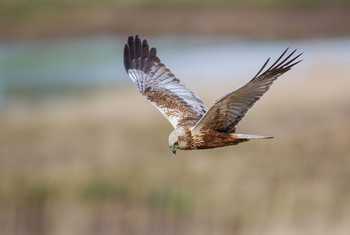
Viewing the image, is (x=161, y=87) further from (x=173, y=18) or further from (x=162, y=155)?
(x=173, y=18)

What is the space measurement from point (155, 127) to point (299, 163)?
318cm

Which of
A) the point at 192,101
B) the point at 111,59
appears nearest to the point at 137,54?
the point at 192,101

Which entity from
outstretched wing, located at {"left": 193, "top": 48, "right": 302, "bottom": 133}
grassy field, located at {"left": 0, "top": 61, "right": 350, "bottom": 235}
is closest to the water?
grassy field, located at {"left": 0, "top": 61, "right": 350, "bottom": 235}

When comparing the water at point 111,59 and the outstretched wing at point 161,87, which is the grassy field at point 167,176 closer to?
the outstretched wing at point 161,87

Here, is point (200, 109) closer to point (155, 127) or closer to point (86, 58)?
point (155, 127)

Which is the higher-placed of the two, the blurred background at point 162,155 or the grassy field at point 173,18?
the grassy field at point 173,18

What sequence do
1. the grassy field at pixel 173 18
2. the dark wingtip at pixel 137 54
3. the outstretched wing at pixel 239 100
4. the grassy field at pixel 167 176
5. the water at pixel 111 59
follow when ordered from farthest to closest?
the grassy field at pixel 173 18 < the water at pixel 111 59 < the grassy field at pixel 167 176 < the dark wingtip at pixel 137 54 < the outstretched wing at pixel 239 100

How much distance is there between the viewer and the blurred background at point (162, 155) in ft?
42.2

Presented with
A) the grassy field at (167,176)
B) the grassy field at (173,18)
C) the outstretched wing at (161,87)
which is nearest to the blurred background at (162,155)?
the grassy field at (167,176)

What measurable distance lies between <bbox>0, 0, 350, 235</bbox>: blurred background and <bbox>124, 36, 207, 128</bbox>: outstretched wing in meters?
3.56

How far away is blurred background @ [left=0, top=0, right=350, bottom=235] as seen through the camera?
12875mm

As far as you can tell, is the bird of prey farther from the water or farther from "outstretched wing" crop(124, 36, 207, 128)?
the water

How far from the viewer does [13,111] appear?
18438 mm

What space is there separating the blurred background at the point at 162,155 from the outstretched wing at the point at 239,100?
4.65 m
